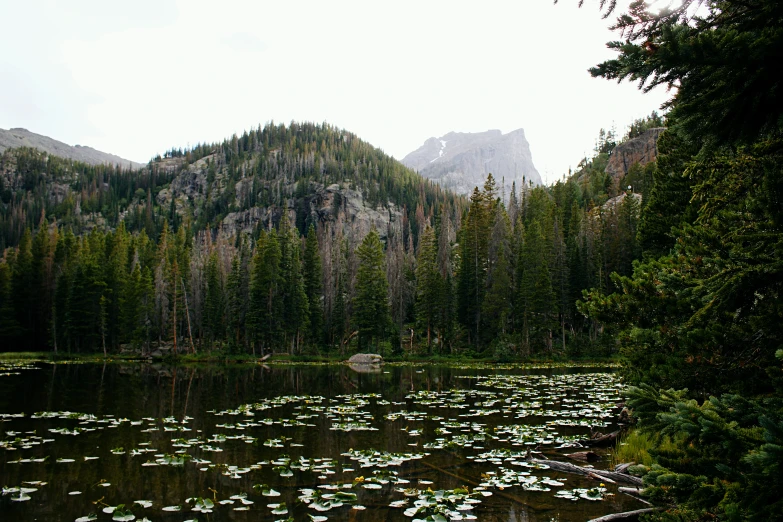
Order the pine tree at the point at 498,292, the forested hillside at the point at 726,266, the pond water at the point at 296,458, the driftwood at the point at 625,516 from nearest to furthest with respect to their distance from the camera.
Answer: the forested hillside at the point at 726,266 < the driftwood at the point at 625,516 < the pond water at the point at 296,458 < the pine tree at the point at 498,292

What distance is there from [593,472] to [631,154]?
117154 mm

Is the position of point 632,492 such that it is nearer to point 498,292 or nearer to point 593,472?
point 593,472

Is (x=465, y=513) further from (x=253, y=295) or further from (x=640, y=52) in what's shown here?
(x=253, y=295)

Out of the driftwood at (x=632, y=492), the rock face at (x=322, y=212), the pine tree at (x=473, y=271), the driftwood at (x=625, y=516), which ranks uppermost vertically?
the rock face at (x=322, y=212)

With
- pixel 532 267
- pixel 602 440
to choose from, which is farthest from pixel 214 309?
pixel 602 440

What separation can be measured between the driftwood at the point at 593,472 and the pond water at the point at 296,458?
0.70 feet

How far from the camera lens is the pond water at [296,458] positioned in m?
7.96

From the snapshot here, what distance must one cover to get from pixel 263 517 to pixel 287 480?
1933 millimetres

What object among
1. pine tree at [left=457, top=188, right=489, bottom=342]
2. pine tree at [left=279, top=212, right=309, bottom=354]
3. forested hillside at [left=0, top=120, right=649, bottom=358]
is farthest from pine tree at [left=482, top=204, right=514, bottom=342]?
pine tree at [left=279, top=212, right=309, bottom=354]

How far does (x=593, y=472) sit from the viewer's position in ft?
31.2

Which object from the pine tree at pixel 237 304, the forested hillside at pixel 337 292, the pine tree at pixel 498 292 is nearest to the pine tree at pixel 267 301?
the forested hillside at pixel 337 292

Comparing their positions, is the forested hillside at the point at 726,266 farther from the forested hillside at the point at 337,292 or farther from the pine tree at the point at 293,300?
the pine tree at the point at 293,300

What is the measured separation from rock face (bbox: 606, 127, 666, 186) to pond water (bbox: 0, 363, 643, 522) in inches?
3916

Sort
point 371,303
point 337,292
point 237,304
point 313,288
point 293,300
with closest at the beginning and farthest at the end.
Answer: point 371,303 → point 293,300 → point 237,304 → point 313,288 → point 337,292
